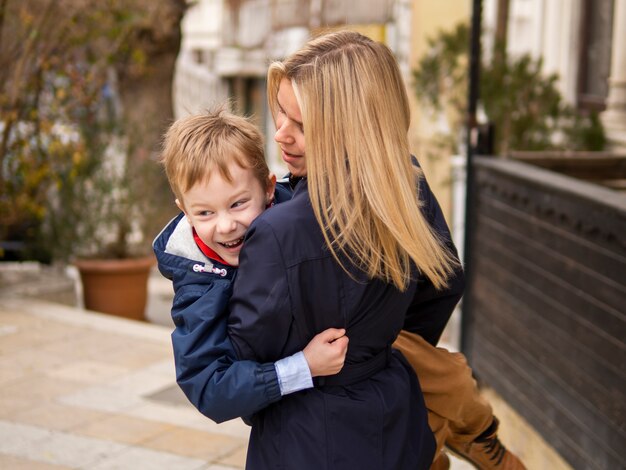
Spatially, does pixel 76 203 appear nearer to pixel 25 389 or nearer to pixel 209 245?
pixel 25 389

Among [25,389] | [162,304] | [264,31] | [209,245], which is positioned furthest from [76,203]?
[264,31]

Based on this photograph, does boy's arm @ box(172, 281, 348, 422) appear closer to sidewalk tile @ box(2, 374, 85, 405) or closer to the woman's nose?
A: the woman's nose

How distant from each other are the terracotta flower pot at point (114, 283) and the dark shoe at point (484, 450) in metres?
5.17

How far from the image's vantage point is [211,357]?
2188mm

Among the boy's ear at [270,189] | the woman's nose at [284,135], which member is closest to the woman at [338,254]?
the woman's nose at [284,135]

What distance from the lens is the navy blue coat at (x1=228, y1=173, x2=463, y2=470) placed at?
2.13 metres

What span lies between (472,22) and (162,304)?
5.34 meters

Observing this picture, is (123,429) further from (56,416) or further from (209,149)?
(209,149)

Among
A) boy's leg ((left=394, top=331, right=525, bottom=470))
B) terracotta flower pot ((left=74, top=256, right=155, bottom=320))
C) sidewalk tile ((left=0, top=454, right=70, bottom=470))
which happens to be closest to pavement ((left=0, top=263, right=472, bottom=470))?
sidewalk tile ((left=0, top=454, right=70, bottom=470))

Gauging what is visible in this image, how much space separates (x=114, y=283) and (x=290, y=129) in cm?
580

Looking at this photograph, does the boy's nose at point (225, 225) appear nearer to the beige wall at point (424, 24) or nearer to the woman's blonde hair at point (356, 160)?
the woman's blonde hair at point (356, 160)

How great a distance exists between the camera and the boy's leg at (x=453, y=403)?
9.05ft

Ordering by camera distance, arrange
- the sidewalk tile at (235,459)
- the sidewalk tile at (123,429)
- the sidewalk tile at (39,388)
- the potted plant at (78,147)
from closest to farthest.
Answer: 1. the sidewalk tile at (235,459)
2. the sidewalk tile at (123,429)
3. the sidewalk tile at (39,388)
4. the potted plant at (78,147)

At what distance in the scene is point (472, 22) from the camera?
5418 millimetres
